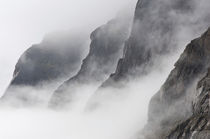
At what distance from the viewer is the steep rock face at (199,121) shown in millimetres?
60906

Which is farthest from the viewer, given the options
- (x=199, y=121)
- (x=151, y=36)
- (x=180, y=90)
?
(x=151, y=36)

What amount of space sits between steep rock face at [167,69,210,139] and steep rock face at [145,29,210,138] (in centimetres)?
802

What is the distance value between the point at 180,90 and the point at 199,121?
23759 millimetres

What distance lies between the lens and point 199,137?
60.9 metres

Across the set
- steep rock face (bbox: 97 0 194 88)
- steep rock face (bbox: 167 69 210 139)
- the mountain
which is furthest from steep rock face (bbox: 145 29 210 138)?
steep rock face (bbox: 97 0 194 88)

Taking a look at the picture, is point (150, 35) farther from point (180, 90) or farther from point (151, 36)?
point (180, 90)

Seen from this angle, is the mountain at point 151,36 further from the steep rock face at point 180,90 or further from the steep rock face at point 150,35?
the steep rock face at point 180,90

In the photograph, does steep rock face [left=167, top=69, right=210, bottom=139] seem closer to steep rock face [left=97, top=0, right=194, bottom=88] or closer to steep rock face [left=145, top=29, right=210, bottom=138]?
steep rock face [left=145, top=29, right=210, bottom=138]

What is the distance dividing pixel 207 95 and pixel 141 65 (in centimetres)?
7597

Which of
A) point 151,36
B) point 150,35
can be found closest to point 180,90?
point 151,36

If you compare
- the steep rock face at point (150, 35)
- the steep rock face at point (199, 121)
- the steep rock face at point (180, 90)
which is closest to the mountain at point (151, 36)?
the steep rock face at point (150, 35)

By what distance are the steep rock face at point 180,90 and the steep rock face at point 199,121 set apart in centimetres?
802

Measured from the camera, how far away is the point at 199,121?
62719mm

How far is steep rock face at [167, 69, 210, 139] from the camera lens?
200 ft
